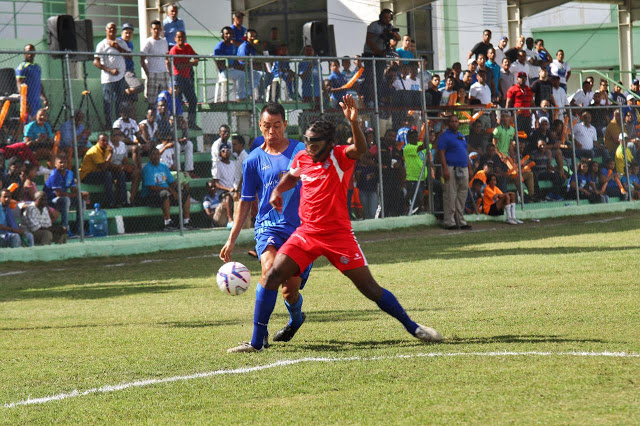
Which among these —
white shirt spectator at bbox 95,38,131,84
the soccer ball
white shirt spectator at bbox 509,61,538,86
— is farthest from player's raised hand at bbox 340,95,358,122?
white shirt spectator at bbox 509,61,538,86

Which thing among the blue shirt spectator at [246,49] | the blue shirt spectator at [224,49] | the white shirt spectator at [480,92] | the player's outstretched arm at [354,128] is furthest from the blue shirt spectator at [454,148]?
the player's outstretched arm at [354,128]

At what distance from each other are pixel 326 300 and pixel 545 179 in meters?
13.9

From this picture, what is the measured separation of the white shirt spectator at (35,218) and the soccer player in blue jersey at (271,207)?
8686 millimetres

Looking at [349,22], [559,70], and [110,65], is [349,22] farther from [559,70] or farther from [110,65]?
[110,65]

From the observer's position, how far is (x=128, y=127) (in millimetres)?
18266

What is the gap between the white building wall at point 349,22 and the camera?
38188mm

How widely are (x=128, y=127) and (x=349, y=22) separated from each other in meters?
21.3

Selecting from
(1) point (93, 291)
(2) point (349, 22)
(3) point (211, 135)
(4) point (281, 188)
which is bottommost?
(1) point (93, 291)

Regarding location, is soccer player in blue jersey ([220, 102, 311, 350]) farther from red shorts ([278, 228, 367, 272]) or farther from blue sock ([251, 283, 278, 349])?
red shorts ([278, 228, 367, 272])

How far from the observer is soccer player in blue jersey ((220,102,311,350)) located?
9.02 metres

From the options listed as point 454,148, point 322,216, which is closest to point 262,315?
point 322,216

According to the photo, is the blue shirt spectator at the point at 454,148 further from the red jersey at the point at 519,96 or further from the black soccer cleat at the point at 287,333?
the black soccer cleat at the point at 287,333

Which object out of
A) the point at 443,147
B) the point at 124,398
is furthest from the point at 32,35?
the point at 124,398

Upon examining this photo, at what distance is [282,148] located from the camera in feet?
30.4
